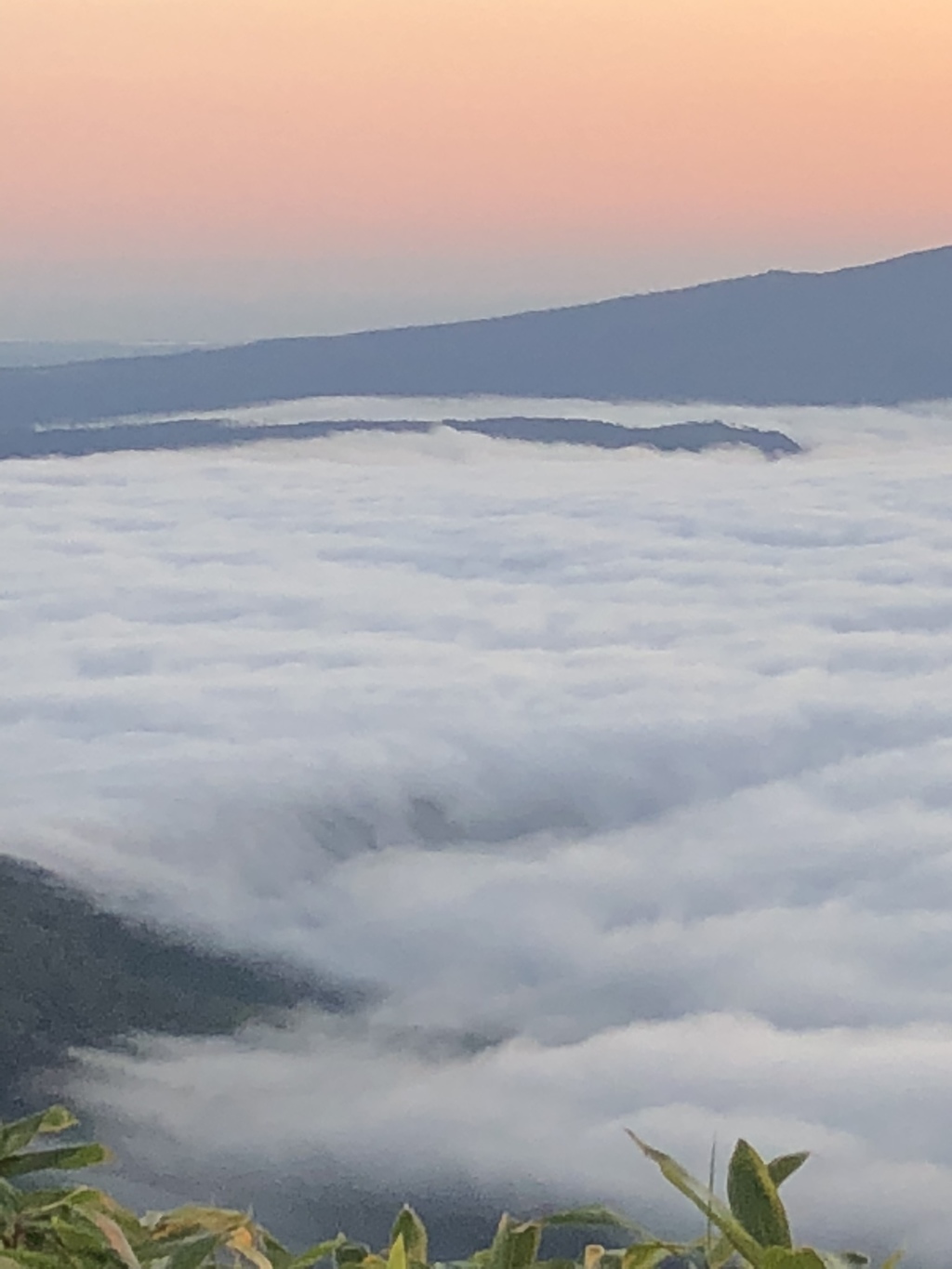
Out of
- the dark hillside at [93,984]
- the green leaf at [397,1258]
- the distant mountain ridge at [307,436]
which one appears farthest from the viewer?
the distant mountain ridge at [307,436]

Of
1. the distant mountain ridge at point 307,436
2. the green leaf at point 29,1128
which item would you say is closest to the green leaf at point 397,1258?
the green leaf at point 29,1128

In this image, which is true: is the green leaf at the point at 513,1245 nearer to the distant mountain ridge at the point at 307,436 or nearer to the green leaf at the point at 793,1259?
the green leaf at the point at 793,1259

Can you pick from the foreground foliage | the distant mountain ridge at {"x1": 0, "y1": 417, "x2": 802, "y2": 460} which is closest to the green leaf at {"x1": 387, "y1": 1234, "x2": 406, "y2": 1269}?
the foreground foliage

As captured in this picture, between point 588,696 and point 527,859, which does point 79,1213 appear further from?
point 588,696

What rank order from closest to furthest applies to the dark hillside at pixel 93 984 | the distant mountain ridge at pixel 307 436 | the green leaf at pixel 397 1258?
1. the green leaf at pixel 397 1258
2. the dark hillside at pixel 93 984
3. the distant mountain ridge at pixel 307 436

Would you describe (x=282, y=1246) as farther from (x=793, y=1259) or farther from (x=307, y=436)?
(x=307, y=436)

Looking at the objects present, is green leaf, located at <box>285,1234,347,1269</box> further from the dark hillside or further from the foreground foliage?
the dark hillside

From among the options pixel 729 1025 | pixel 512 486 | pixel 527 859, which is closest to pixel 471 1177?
pixel 729 1025
